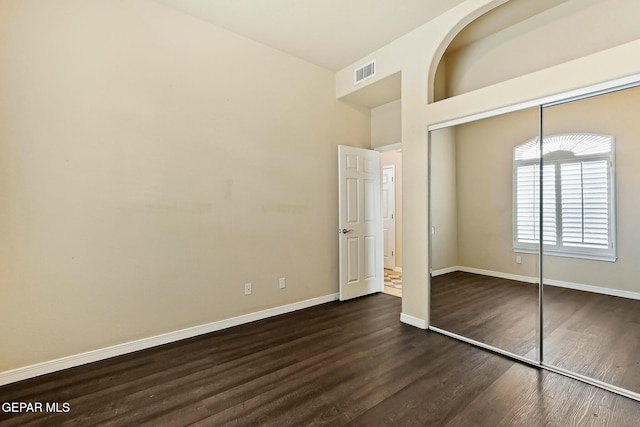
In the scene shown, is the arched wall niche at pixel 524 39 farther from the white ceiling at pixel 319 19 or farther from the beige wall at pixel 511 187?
the beige wall at pixel 511 187

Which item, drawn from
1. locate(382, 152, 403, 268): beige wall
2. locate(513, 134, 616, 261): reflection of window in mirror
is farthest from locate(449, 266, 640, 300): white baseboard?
locate(382, 152, 403, 268): beige wall

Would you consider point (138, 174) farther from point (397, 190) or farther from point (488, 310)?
point (397, 190)

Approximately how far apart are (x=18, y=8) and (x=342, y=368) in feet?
12.2

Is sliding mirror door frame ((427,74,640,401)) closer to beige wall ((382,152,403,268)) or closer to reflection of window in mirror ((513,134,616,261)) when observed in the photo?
reflection of window in mirror ((513,134,616,261))

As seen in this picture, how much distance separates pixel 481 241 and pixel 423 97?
1.61m

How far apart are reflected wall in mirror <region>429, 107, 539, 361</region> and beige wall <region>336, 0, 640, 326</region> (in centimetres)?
12

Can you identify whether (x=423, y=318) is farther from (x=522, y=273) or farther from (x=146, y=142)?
(x=146, y=142)

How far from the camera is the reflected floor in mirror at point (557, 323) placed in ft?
7.29

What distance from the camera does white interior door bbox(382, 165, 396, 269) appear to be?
20.2 ft

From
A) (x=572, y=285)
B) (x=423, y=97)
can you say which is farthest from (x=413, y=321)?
(x=423, y=97)

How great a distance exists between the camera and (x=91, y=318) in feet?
8.32

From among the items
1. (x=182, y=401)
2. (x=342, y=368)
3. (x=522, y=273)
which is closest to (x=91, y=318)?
(x=182, y=401)

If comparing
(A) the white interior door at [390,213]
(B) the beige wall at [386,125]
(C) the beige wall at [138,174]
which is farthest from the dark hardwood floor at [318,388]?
(A) the white interior door at [390,213]

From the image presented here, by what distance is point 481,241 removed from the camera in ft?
9.66
